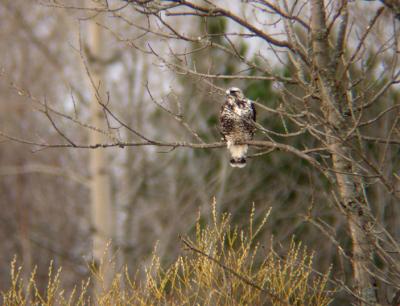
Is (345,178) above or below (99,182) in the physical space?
above

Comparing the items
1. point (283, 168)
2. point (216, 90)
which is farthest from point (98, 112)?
point (216, 90)

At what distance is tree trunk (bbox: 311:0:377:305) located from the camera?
482 cm

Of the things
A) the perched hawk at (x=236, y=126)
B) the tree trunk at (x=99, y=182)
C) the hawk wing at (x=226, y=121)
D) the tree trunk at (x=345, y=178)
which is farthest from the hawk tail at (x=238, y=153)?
the tree trunk at (x=99, y=182)

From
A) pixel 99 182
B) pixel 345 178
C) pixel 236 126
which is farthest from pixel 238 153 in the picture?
pixel 99 182

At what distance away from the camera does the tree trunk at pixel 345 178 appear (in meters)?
4.82

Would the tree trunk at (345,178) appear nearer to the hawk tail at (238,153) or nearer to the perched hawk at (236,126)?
the perched hawk at (236,126)

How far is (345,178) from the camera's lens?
5.11 meters

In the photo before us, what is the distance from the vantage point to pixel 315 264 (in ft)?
45.8

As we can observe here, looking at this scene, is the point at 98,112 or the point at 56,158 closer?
the point at 98,112

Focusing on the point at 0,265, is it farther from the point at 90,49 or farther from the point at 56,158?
the point at 90,49

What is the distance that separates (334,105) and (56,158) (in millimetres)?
15349

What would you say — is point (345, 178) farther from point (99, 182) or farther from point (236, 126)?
point (99, 182)

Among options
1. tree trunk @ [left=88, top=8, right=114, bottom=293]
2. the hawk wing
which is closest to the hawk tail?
the hawk wing

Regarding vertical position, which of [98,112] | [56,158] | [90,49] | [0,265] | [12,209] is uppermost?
[90,49]
